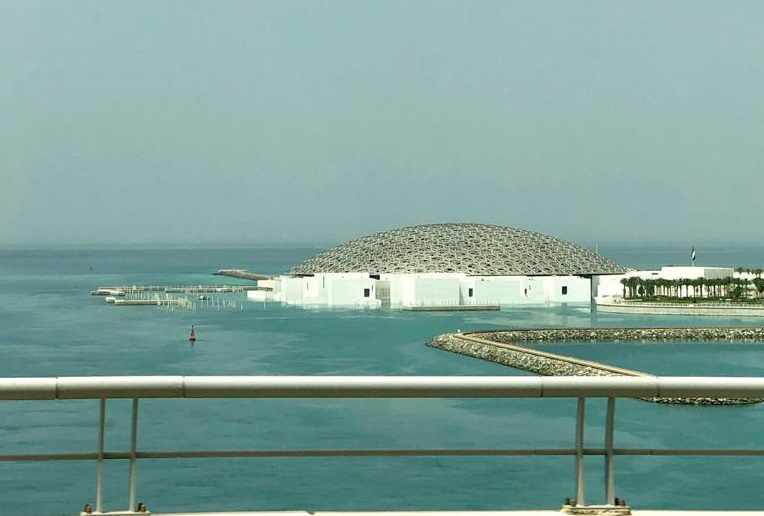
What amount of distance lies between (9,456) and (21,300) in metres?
89.5

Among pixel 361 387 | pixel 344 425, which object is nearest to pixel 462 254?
pixel 344 425

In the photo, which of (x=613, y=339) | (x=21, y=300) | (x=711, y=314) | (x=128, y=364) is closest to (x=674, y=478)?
(x=128, y=364)

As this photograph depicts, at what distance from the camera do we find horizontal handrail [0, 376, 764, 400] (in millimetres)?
3570

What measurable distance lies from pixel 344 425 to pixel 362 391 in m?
16.8

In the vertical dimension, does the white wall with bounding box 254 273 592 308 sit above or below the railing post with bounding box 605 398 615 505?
above

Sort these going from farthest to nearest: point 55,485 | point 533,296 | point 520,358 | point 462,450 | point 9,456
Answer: point 533,296
point 520,358
point 55,485
point 462,450
point 9,456

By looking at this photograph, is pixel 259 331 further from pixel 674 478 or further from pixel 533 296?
pixel 674 478

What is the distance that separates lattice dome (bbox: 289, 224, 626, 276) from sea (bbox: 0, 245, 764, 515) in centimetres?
2191

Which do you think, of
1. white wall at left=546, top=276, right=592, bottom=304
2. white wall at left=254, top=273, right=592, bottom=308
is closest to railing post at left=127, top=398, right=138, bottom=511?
white wall at left=254, top=273, right=592, bottom=308

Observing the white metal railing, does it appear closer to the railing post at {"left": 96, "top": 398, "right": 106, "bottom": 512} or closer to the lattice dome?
the railing post at {"left": 96, "top": 398, "right": 106, "bottom": 512}

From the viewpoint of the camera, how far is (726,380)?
376 cm

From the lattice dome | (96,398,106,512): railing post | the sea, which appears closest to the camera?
(96,398,106,512): railing post

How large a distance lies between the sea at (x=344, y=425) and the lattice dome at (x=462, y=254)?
2191 cm

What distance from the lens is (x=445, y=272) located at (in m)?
Result: 88.6
